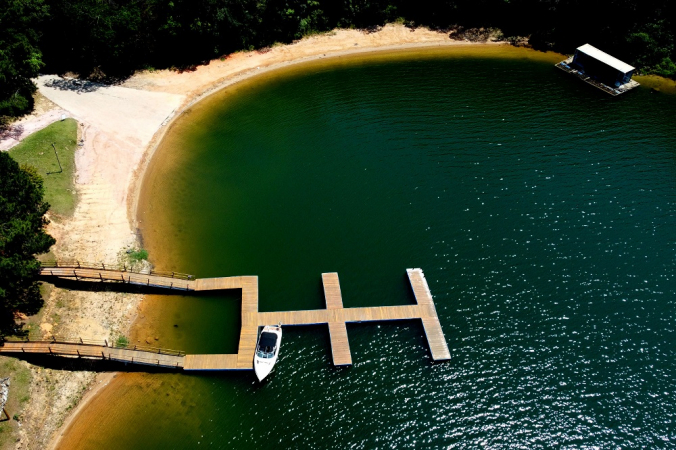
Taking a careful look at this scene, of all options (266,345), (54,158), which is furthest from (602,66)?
(54,158)

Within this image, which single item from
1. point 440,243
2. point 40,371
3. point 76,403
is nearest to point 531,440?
point 440,243

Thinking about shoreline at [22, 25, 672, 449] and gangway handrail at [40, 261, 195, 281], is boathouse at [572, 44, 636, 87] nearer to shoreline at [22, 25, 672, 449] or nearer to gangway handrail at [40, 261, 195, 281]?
shoreline at [22, 25, 672, 449]

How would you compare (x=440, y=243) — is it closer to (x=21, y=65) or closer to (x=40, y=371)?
(x=40, y=371)

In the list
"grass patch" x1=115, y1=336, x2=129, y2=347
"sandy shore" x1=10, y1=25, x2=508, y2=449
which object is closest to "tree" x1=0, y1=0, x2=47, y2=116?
"sandy shore" x1=10, y1=25, x2=508, y2=449

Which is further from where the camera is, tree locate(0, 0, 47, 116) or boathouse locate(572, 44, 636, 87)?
boathouse locate(572, 44, 636, 87)

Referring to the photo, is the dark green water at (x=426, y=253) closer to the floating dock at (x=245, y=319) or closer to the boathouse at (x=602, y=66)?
the floating dock at (x=245, y=319)

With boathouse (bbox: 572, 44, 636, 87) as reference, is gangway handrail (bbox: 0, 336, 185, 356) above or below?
below

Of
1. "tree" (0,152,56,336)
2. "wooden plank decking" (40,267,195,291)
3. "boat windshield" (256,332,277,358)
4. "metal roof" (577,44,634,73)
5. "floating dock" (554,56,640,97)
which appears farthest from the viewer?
"floating dock" (554,56,640,97)
